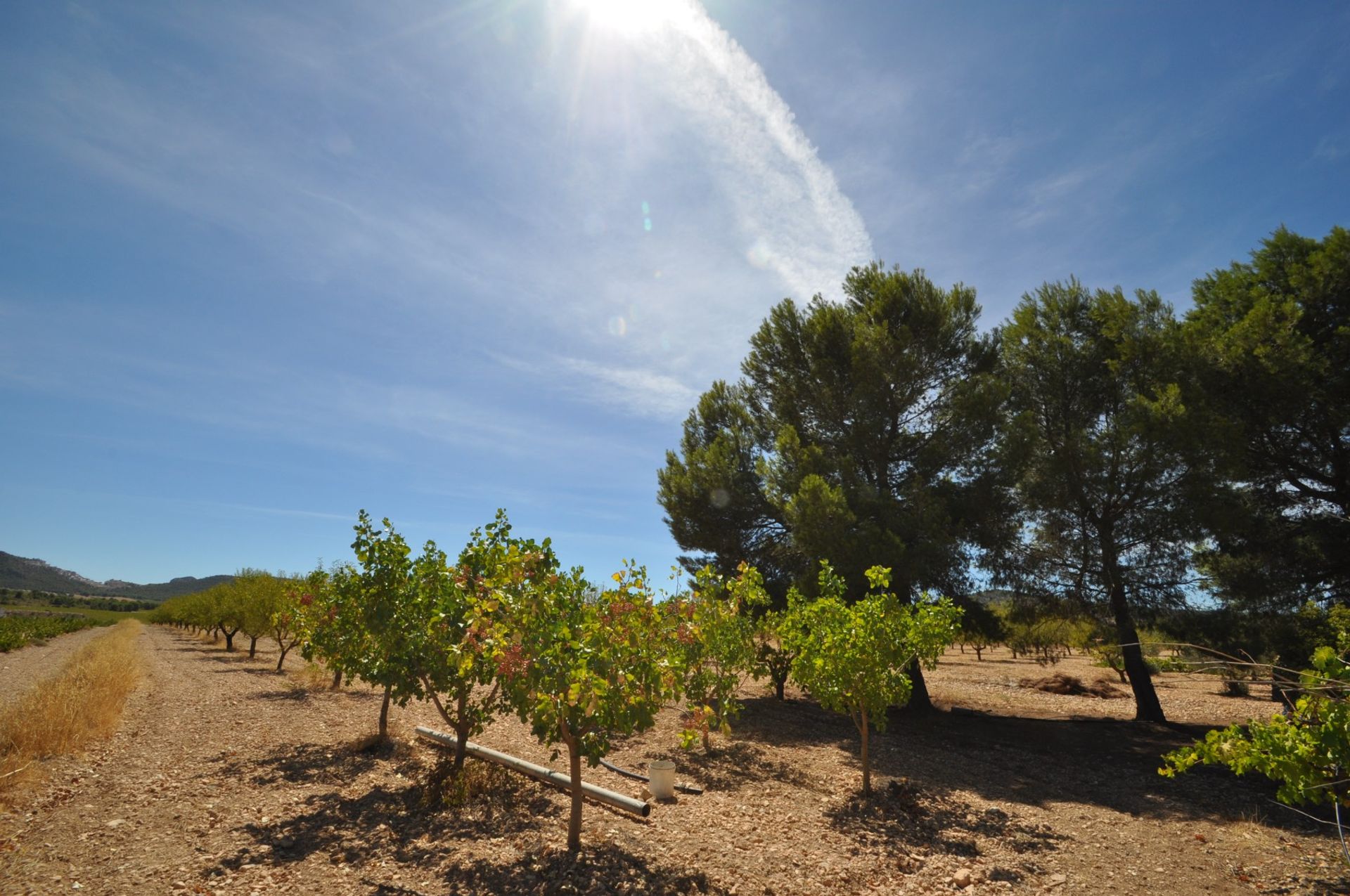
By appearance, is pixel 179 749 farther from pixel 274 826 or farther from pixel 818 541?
pixel 818 541

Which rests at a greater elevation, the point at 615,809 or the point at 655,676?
the point at 655,676

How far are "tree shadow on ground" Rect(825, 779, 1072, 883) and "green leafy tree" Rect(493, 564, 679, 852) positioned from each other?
4017 mm

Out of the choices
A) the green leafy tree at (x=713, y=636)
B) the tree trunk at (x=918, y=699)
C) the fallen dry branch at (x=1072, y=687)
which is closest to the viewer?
the green leafy tree at (x=713, y=636)

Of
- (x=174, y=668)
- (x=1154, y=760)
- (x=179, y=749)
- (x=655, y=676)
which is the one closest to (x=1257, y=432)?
(x=1154, y=760)

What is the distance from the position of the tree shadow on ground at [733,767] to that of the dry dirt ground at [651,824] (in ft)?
0.21

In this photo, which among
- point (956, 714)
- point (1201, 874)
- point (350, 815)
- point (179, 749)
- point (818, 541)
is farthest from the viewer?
point (956, 714)

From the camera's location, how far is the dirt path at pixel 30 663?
920 inches

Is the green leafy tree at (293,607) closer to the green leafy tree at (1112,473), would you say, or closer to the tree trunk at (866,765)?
the tree trunk at (866,765)

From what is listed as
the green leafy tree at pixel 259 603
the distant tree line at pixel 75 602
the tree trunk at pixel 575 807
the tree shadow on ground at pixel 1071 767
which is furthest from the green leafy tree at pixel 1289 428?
the distant tree line at pixel 75 602

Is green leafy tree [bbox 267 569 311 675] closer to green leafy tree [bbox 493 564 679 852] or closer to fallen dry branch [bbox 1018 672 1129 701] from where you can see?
green leafy tree [bbox 493 564 679 852]

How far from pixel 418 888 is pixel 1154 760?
14.9 m

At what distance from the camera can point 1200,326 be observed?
16719 mm

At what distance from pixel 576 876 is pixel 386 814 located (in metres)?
3.32

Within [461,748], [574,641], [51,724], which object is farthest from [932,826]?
[51,724]
